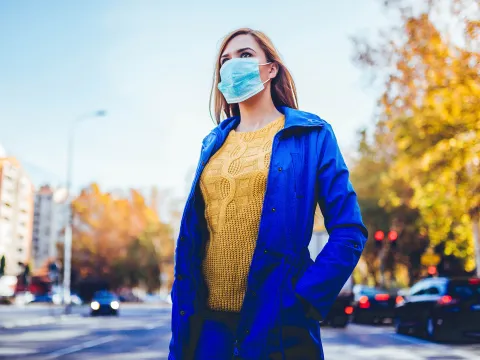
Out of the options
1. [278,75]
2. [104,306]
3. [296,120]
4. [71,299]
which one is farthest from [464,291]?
[71,299]

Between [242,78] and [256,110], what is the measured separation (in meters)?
0.15

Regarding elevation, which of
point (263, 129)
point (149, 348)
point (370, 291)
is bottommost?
point (370, 291)

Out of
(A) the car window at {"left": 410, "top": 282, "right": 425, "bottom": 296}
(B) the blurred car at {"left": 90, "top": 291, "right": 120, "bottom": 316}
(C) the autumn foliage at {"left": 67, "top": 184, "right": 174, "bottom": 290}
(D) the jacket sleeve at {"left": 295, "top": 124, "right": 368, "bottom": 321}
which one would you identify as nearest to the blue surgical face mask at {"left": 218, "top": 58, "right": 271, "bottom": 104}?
(D) the jacket sleeve at {"left": 295, "top": 124, "right": 368, "bottom": 321}

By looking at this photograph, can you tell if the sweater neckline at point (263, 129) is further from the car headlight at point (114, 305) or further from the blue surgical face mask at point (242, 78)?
the car headlight at point (114, 305)

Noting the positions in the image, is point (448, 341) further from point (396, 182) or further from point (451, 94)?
point (396, 182)

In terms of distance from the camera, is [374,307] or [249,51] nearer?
[249,51]

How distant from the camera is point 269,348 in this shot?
84.4 inches

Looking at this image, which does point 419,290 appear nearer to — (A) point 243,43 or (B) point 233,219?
(A) point 243,43

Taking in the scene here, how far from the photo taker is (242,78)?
2.79m

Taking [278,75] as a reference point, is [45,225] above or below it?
below

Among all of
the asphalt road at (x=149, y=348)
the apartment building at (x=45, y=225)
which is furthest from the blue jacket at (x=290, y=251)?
the apartment building at (x=45, y=225)

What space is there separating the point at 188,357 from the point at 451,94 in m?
Result: 15.2

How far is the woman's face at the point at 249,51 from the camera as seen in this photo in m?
2.83

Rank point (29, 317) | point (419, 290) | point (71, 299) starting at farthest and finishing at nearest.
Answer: point (71, 299)
point (29, 317)
point (419, 290)
